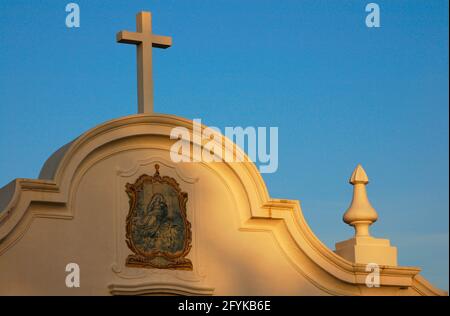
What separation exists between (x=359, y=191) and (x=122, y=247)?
427 centimetres

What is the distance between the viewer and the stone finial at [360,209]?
22109mm

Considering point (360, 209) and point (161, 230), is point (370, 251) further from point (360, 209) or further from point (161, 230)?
point (161, 230)

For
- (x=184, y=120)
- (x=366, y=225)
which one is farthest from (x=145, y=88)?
(x=366, y=225)

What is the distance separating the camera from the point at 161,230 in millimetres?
20156

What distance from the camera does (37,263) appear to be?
19.1 metres

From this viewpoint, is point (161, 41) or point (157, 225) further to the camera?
point (161, 41)

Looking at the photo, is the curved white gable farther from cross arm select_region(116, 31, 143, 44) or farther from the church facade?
cross arm select_region(116, 31, 143, 44)

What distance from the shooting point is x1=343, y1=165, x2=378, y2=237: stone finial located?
22.1 meters

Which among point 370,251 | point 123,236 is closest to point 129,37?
point 123,236

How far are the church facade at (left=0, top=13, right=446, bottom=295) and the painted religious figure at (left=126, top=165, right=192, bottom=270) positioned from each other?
14 mm

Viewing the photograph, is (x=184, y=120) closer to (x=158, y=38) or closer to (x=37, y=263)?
(x=158, y=38)

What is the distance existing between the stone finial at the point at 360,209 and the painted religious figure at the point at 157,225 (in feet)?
9.84

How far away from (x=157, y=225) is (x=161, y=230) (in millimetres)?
90
